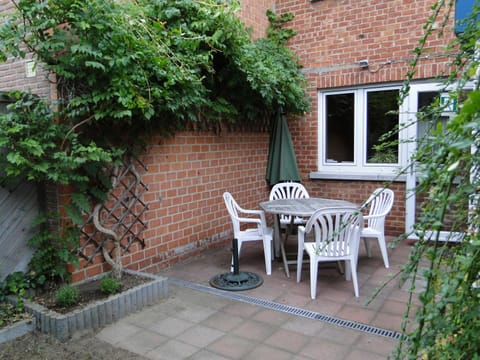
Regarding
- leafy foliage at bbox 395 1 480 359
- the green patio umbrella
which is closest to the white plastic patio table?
the green patio umbrella

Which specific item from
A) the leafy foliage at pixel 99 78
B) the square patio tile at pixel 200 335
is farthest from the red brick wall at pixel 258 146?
the square patio tile at pixel 200 335

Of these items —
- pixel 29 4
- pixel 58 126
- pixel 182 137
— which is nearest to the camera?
pixel 29 4

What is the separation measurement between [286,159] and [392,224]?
1896mm

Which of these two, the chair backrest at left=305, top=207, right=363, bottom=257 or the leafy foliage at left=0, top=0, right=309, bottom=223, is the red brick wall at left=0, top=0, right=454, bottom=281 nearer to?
the leafy foliage at left=0, top=0, right=309, bottom=223

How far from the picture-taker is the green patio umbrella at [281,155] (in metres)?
6.16

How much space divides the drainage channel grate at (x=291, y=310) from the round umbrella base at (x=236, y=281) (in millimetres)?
79

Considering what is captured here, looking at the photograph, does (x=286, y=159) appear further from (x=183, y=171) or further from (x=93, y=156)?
(x=93, y=156)

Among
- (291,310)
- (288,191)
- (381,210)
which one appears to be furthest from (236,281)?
(381,210)

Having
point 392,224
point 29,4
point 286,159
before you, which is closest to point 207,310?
point 29,4

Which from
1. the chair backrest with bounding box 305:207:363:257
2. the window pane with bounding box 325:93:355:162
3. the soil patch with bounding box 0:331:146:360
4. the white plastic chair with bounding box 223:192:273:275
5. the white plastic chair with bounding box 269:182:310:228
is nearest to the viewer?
the soil patch with bounding box 0:331:146:360

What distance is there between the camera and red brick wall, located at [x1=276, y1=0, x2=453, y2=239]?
5637mm

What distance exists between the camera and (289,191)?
5.61 meters

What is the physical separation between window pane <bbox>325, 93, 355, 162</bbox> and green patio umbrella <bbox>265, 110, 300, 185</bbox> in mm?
725

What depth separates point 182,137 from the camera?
15.7 ft
